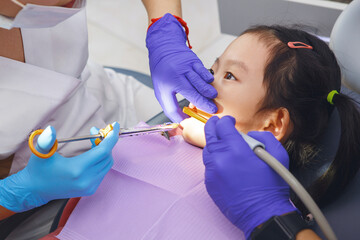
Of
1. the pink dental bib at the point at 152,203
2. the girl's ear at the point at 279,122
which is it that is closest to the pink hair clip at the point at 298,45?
the girl's ear at the point at 279,122

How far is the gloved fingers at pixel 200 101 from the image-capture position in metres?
1.08

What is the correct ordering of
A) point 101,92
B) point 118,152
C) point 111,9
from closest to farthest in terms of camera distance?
point 118,152 → point 101,92 → point 111,9

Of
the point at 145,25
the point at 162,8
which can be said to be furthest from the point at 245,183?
the point at 145,25

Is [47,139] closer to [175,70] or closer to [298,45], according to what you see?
[175,70]

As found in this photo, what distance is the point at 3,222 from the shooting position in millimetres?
1070

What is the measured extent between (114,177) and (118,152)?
0.09m

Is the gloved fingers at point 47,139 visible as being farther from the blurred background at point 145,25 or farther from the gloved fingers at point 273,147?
the blurred background at point 145,25

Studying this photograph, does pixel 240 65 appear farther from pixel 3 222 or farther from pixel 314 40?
pixel 3 222

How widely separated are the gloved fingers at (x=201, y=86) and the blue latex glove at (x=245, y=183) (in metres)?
0.18

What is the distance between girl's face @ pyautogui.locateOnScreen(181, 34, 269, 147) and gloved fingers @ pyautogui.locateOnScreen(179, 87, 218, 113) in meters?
0.03

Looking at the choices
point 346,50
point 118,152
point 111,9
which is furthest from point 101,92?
point 111,9

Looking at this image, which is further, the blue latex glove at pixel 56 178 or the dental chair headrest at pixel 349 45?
the dental chair headrest at pixel 349 45

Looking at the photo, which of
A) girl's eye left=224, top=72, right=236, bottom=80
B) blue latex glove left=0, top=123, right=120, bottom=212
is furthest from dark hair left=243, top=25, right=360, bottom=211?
blue latex glove left=0, top=123, right=120, bottom=212

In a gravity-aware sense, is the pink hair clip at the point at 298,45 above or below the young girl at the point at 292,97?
above
